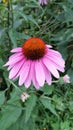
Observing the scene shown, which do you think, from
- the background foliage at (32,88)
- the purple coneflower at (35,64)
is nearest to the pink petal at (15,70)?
the purple coneflower at (35,64)

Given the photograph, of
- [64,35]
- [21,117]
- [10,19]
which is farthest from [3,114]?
[64,35]

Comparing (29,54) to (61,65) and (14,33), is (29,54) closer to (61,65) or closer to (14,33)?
(61,65)

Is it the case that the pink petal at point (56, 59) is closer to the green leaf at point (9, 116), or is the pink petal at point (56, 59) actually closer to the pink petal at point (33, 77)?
the pink petal at point (33, 77)

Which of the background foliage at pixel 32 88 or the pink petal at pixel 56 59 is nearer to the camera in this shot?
the pink petal at pixel 56 59

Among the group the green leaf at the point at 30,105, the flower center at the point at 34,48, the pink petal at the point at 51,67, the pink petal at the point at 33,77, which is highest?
the flower center at the point at 34,48

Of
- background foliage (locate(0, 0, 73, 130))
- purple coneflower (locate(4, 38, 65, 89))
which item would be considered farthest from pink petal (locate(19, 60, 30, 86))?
background foliage (locate(0, 0, 73, 130))

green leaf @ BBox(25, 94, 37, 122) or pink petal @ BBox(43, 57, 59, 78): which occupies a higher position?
pink petal @ BBox(43, 57, 59, 78)

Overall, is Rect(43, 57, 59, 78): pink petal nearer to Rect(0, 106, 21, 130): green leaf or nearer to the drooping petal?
the drooping petal

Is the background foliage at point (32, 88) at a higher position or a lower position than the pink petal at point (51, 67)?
lower

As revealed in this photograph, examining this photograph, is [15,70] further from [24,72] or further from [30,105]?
[30,105]
